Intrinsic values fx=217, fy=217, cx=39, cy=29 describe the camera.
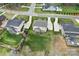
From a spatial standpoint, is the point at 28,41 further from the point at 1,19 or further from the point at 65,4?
the point at 65,4

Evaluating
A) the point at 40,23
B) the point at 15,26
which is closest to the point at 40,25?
the point at 40,23

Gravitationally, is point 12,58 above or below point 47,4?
below

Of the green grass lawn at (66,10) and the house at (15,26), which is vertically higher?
the green grass lawn at (66,10)

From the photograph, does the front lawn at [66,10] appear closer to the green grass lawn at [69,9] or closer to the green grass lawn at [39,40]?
the green grass lawn at [69,9]

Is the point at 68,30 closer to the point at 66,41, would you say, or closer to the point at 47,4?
the point at 66,41

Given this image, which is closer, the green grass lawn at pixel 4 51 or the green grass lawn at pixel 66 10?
the green grass lawn at pixel 4 51

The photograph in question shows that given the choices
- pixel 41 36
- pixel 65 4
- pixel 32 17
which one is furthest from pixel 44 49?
pixel 65 4

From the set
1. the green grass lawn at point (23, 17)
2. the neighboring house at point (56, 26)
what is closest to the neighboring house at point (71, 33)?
the neighboring house at point (56, 26)

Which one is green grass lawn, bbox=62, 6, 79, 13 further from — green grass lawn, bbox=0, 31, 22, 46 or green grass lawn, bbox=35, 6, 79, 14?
green grass lawn, bbox=0, 31, 22, 46

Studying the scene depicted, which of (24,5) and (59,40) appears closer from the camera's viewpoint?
(59,40)
